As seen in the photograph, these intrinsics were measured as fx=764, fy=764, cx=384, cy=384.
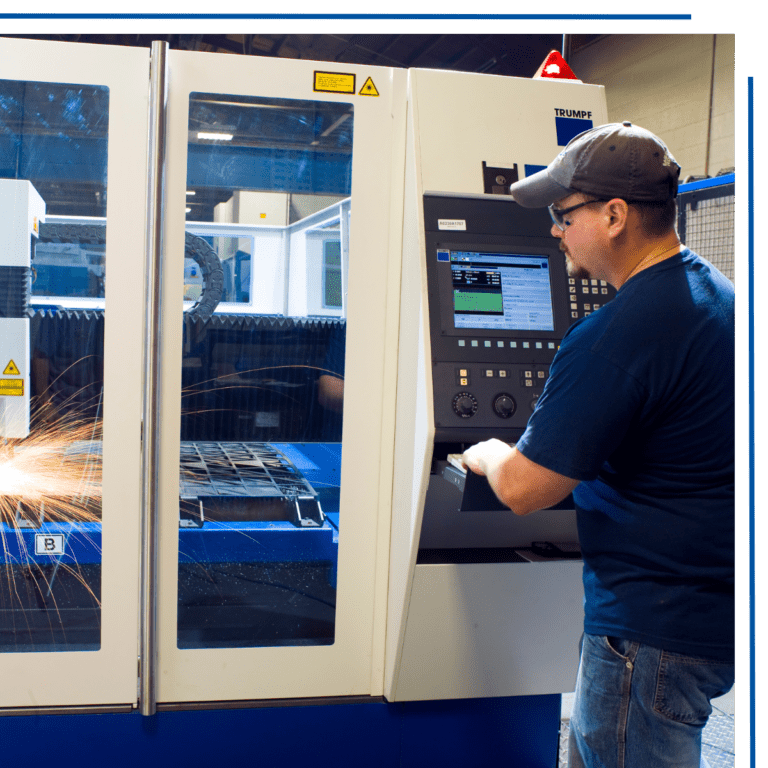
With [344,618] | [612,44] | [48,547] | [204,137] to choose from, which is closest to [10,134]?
[204,137]

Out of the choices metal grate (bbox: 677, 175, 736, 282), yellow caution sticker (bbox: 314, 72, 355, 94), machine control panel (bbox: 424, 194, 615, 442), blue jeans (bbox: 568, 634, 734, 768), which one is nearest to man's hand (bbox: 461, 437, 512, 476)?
machine control panel (bbox: 424, 194, 615, 442)

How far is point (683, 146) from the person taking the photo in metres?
5.18

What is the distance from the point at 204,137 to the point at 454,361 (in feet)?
3.09

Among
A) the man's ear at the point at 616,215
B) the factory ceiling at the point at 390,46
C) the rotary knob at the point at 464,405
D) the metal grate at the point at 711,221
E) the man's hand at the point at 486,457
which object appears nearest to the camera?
the man's ear at the point at 616,215

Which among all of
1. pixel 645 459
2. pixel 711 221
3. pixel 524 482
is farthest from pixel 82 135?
pixel 711 221

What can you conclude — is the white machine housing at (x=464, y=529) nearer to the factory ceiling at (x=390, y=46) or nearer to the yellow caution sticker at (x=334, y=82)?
the yellow caution sticker at (x=334, y=82)

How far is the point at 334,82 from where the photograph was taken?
7.07ft

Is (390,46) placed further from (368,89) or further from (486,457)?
(486,457)

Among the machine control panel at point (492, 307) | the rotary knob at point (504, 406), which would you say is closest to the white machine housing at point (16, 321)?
the machine control panel at point (492, 307)

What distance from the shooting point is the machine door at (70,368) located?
2.07 m

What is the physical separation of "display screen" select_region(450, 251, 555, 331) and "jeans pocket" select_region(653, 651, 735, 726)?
0.98 metres

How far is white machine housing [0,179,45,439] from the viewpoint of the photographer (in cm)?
208

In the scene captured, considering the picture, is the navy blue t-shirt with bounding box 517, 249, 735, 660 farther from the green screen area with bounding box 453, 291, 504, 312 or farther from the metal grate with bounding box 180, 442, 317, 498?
the metal grate with bounding box 180, 442, 317, 498

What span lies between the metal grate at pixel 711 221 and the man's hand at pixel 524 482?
2.76 metres
